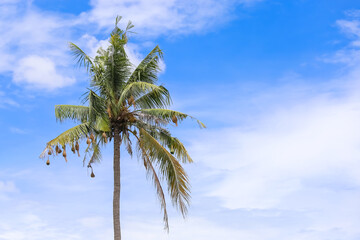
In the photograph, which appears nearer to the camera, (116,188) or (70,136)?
(70,136)

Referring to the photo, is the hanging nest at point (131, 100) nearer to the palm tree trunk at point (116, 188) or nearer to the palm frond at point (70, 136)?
the palm tree trunk at point (116, 188)

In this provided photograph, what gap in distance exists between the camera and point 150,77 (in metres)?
22.7

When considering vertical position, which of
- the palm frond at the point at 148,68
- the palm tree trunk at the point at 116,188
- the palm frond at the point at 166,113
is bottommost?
the palm tree trunk at the point at 116,188

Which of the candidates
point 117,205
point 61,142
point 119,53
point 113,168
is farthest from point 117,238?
point 119,53

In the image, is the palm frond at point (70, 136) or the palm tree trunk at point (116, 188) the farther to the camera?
the palm tree trunk at point (116, 188)

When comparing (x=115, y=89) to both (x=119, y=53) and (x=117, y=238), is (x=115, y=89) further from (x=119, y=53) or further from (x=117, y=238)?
(x=117, y=238)

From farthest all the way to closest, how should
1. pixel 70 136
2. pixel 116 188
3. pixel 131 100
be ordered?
pixel 131 100 < pixel 116 188 < pixel 70 136

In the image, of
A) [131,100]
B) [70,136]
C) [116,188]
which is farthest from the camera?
[131,100]

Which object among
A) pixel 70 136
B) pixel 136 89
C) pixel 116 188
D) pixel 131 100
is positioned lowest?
pixel 116 188

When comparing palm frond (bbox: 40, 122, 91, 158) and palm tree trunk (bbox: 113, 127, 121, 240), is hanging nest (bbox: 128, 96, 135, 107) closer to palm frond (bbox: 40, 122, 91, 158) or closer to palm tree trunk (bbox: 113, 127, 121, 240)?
palm tree trunk (bbox: 113, 127, 121, 240)

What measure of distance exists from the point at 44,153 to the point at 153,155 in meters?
4.47

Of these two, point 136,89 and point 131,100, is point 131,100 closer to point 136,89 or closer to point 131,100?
point 131,100

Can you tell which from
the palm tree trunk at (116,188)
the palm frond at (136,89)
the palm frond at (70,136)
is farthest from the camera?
the palm frond at (136,89)

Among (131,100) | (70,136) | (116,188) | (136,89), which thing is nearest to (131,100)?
(131,100)
